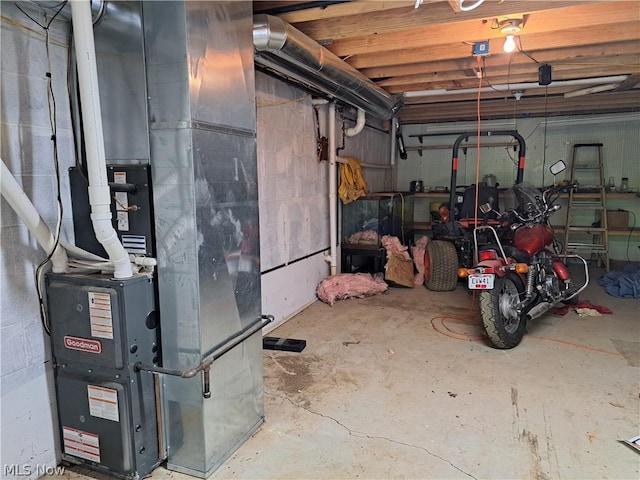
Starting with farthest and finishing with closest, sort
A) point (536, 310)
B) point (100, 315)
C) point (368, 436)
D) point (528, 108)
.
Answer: point (528, 108) → point (536, 310) → point (368, 436) → point (100, 315)

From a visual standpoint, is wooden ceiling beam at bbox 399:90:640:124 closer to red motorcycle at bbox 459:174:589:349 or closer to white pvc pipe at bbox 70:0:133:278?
red motorcycle at bbox 459:174:589:349

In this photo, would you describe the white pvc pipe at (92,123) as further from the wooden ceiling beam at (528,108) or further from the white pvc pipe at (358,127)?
the wooden ceiling beam at (528,108)

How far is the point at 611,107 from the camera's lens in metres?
6.02

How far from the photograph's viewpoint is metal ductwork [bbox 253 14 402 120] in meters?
2.46

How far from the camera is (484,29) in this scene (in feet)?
9.98

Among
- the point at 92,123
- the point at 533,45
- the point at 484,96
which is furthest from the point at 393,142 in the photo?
the point at 92,123

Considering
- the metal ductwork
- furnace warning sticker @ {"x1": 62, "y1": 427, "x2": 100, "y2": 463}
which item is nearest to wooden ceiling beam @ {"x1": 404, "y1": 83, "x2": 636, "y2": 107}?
the metal ductwork

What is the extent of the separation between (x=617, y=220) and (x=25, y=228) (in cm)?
735

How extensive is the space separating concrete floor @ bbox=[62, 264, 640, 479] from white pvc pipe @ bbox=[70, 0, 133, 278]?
46.6 inches

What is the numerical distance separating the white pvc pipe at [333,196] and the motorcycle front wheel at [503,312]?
7.05 ft

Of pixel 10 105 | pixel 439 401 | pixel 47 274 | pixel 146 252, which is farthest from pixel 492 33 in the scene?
pixel 47 274

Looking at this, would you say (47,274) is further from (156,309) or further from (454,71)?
(454,71)

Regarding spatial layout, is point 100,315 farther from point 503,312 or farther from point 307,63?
point 503,312

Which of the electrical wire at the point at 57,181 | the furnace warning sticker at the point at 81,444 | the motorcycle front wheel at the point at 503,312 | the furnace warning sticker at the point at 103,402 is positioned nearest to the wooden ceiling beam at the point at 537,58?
the motorcycle front wheel at the point at 503,312
